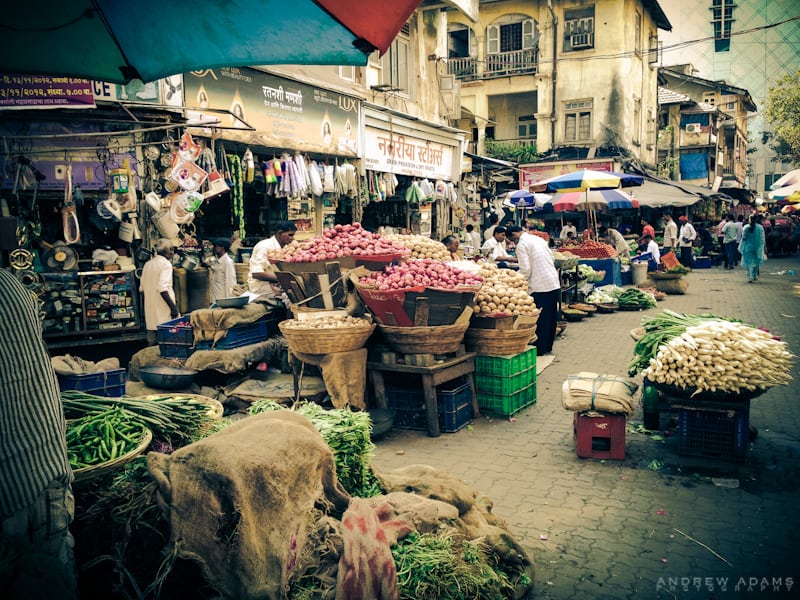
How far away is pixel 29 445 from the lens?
2.41 meters

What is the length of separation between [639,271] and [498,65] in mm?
16769

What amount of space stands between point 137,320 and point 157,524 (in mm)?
6876

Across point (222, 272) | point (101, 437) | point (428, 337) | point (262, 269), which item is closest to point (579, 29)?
point (222, 272)

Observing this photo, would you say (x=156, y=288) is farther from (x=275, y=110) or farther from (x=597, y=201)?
(x=597, y=201)

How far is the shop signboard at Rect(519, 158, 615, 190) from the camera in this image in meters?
29.6

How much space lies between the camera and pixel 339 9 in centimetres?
264

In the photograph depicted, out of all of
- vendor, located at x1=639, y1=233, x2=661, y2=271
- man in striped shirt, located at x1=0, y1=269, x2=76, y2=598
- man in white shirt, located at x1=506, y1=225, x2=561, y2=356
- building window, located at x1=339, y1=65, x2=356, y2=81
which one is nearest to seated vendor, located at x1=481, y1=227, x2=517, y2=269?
man in white shirt, located at x1=506, y1=225, x2=561, y2=356

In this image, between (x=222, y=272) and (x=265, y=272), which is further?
(x=222, y=272)

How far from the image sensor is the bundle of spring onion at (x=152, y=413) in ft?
12.9

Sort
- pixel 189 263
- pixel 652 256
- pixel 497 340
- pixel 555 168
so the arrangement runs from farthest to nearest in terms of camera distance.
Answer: pixel 555 168, pixel 652 256, pixel 189 263, pixel 497 340

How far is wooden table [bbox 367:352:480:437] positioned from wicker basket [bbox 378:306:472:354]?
17 centimetres

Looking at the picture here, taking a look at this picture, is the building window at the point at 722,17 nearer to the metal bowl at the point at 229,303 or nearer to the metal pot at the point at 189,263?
the metal pot at the point at 189,263

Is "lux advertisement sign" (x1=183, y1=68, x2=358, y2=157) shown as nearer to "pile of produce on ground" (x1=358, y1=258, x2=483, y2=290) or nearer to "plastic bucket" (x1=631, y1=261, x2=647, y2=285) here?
"pile of produce on ground" (x1=358, y1=258, x2=483, y2=290)

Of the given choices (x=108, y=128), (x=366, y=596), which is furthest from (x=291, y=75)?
(x=366, y=596)
